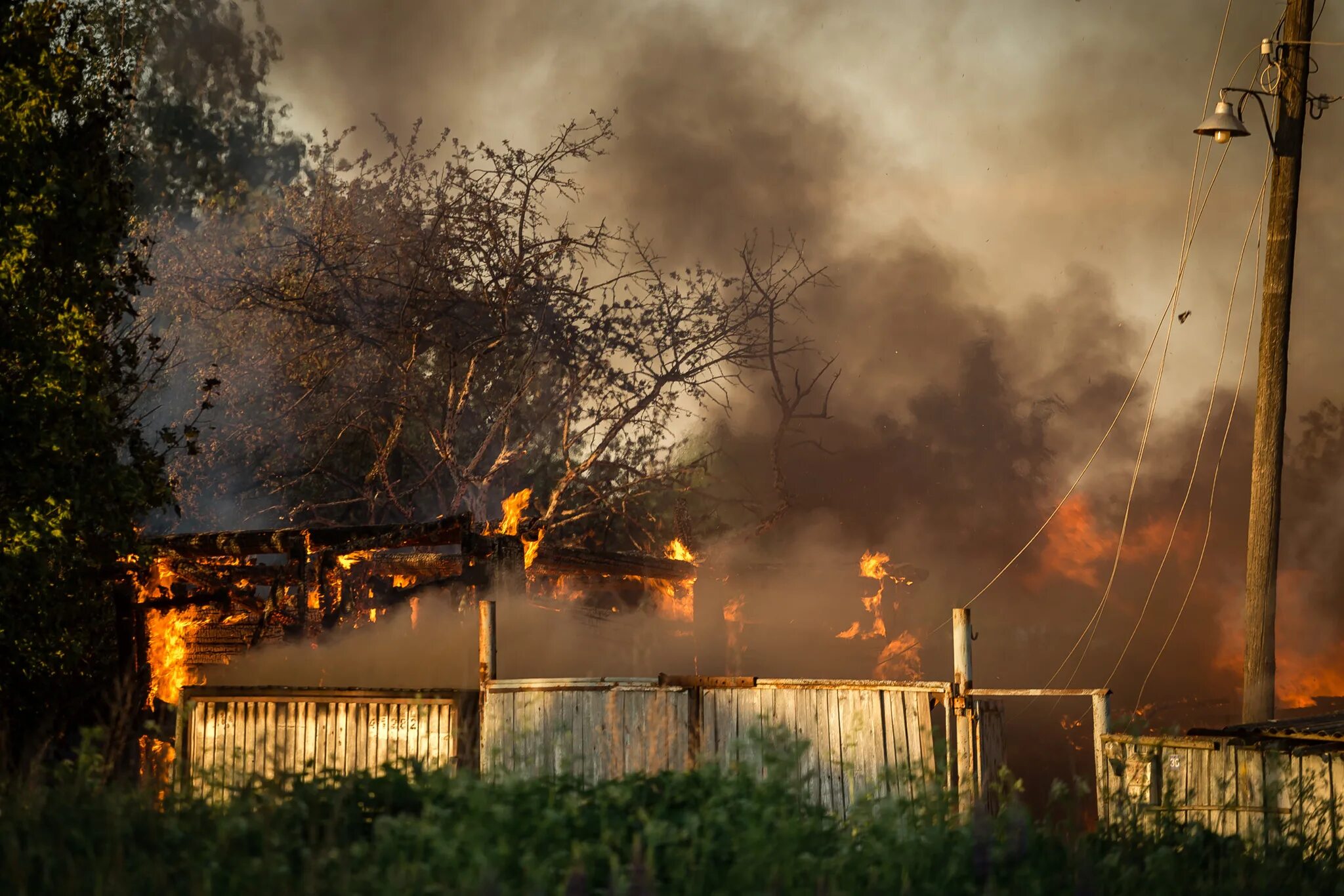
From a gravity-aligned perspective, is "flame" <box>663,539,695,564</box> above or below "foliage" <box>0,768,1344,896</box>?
above

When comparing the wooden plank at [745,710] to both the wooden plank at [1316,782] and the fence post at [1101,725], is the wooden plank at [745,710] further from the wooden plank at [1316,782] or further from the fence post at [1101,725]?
the wooden plank at [1316,782]

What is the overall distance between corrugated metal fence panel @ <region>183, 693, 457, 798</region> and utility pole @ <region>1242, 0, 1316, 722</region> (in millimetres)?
7746

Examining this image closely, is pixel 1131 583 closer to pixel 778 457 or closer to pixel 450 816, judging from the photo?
pixel 778 457

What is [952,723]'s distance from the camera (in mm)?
11383

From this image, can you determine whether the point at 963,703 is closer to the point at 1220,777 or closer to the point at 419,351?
the point at 1220,777

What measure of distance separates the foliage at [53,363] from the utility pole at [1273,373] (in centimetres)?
1124

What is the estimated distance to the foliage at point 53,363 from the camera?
1344cm

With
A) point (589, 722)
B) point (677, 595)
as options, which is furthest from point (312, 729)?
point (677, 595)

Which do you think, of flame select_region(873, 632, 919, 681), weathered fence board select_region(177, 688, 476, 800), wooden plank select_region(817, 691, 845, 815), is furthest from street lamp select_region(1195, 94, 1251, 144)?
flame select_region(873, 632, 919, 681)

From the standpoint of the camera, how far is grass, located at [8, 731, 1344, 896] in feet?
20.6

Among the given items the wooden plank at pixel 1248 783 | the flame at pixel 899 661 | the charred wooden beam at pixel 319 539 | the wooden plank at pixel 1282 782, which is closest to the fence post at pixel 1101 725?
the wooden plank at pixel 1248 783

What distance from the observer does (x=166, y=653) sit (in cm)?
1891

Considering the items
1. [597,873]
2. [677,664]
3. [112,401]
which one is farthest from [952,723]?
[677,664]

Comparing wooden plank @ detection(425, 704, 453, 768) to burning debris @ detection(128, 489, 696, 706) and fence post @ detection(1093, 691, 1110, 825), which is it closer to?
burning debris @ detection(128, 489, 696, 706)
